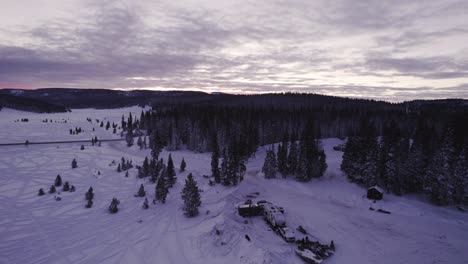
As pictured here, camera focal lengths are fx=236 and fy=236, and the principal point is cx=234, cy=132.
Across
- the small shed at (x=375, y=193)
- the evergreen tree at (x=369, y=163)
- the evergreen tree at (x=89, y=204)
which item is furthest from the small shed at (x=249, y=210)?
Answer: the evergreen tree at (x=369, y=163)

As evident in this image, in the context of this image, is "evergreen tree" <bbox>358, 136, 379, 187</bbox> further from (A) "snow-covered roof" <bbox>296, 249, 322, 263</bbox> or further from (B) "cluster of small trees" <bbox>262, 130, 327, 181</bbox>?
(A) "snow-covered roof" <bbox>296, 249, 322, 263</bbox>

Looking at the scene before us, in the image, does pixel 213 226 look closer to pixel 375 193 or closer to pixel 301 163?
pixel 301 163

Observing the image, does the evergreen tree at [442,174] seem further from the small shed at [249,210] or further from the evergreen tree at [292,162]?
the small shed at [249,210]

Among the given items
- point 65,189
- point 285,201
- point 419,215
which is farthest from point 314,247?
point 65,189

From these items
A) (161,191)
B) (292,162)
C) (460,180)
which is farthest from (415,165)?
(161,191)

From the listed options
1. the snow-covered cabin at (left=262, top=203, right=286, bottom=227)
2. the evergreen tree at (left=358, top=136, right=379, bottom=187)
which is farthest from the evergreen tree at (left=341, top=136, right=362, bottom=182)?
the snow-covered cabin at (left=262, top=203, right=286, bottom=227)

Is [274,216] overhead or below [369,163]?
below
